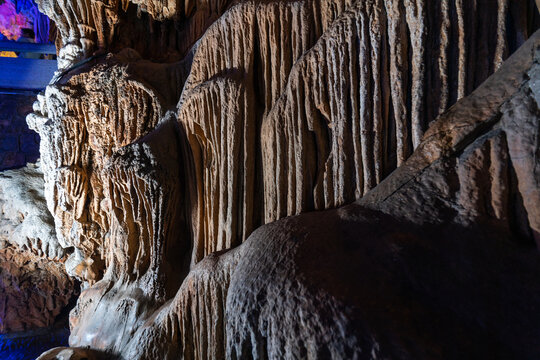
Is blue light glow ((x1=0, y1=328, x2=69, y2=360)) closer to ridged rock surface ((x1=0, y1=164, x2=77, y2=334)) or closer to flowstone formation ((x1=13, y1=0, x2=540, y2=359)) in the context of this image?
ridged rock surface ((x1=0, y1=164, x2=77, y2=334))

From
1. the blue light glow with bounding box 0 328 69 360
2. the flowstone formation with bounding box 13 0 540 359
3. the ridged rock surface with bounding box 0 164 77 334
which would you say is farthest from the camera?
the blue light glow with bounding box 0 328 69 360

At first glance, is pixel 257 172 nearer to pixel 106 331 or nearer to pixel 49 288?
pixel 106 331

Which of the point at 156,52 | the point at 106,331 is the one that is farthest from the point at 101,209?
the point at 156,52

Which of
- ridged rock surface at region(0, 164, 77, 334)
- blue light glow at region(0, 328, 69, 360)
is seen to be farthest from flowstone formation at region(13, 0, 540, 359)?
blue light glow at region(0, 328, 69, 360)

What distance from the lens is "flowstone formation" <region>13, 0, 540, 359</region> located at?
42.1 inches

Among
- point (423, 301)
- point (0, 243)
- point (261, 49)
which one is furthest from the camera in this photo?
point (0, 243)

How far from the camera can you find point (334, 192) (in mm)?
1607

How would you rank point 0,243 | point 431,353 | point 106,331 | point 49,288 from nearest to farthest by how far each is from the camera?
point 431,353, point 106,331, point 0,243, point 49,288

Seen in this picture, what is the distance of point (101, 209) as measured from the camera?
3.38m

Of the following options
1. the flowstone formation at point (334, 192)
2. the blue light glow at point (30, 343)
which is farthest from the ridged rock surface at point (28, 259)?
the flowstone formation at point (334, 192)

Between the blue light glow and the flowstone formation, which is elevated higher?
the flowstone formation

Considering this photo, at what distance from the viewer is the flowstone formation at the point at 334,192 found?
3.51ft

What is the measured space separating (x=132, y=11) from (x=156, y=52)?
17.3 inches

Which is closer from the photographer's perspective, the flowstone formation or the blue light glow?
the flowstone formation
